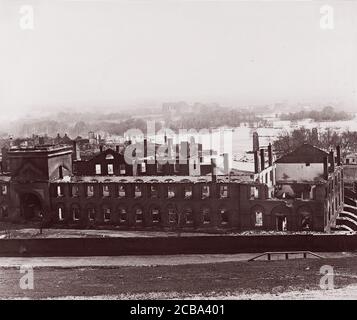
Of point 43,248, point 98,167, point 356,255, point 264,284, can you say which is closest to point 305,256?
point 356,255

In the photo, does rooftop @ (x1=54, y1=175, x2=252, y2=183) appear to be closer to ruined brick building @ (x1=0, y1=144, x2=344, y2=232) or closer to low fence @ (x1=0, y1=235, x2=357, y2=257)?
ruined brick building @ (x1=0, y1=144, x2=344, y2=232)

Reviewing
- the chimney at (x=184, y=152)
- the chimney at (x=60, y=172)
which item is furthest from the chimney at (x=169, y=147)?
the chimney at (x=60, y=172)

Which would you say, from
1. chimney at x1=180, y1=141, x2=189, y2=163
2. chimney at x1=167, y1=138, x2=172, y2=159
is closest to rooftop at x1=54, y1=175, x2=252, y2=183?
chimney at x1=180, y1=141, x2=189, y2=163

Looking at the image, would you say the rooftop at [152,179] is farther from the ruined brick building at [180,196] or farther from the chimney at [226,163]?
the chimney at [226,163]

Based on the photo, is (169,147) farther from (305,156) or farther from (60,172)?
(305,156)
